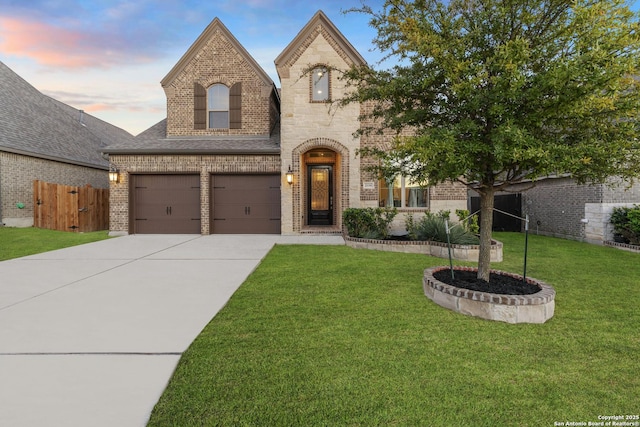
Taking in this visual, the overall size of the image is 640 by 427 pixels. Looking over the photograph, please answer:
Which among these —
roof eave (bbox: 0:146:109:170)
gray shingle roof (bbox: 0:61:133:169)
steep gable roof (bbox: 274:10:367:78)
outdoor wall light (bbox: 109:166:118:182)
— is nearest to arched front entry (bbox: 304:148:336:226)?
steep gable roof (bbox: 274:10:367:78)

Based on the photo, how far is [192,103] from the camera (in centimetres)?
1227

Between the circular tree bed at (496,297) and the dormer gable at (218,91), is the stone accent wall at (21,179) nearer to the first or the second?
the dormer gable at (218,91)

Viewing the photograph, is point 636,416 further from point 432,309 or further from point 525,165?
point 525,165

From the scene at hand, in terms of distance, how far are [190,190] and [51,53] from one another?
395 inches

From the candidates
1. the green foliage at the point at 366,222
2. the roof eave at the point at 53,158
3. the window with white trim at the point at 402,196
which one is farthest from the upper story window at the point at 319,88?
the roof eave at the point at 53,158

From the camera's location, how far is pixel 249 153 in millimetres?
11422

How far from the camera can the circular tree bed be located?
356 centimetres

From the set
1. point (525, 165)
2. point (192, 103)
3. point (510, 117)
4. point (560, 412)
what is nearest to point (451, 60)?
point (510, 117)

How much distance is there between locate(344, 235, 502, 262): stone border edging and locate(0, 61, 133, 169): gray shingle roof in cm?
1077

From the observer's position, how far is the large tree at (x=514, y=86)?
3.22 m

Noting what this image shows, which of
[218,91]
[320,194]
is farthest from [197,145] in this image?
[320,194]

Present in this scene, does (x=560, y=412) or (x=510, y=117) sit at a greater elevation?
(x=510, y=117)

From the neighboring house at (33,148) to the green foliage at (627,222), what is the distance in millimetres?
23114

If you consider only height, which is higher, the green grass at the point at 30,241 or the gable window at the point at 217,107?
the gable window at the point at 217,107
